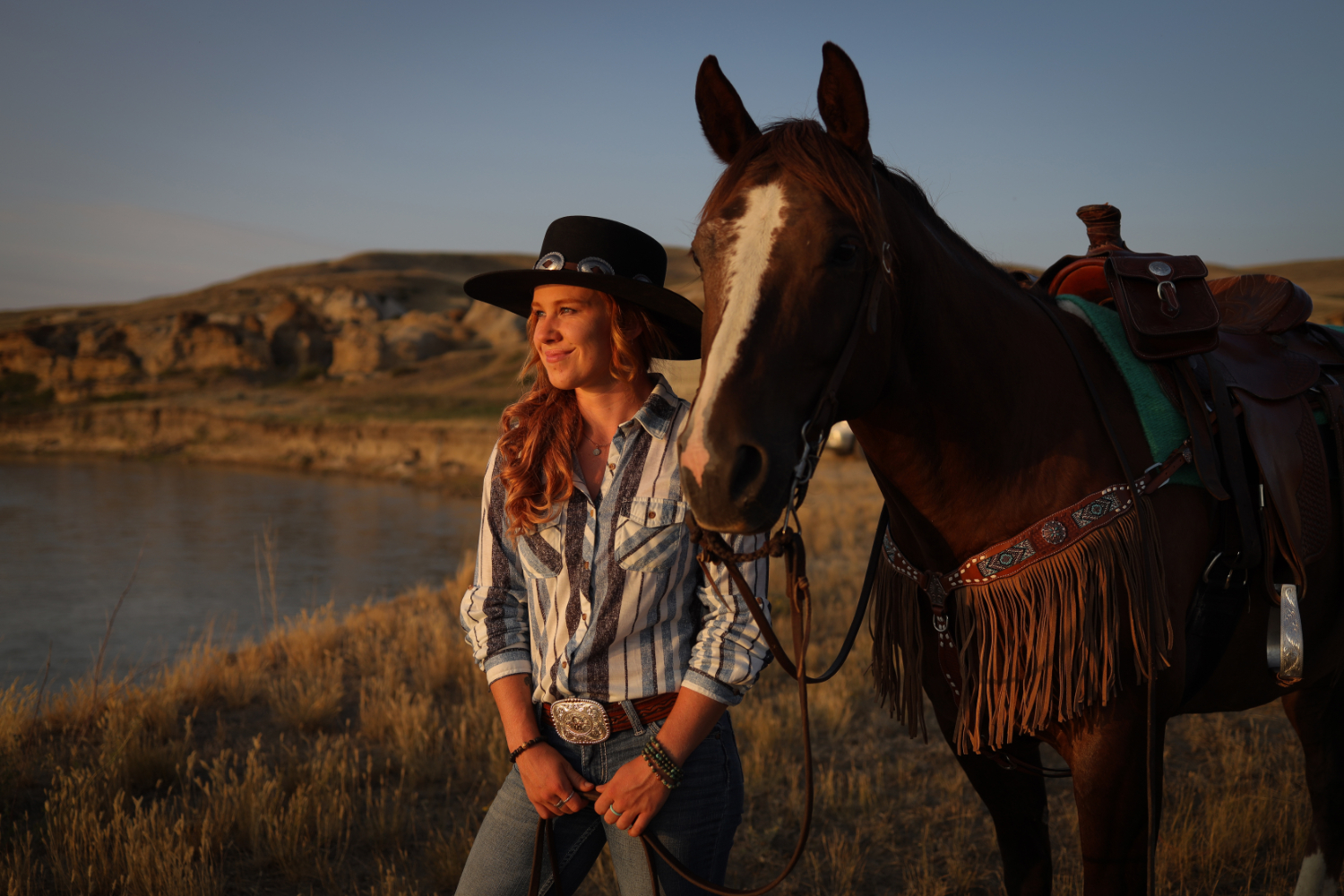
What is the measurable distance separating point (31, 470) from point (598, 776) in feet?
92.6

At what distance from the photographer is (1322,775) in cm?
295

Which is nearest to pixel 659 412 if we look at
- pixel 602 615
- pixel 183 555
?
pixel 602 615

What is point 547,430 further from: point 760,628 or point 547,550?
point 760,628

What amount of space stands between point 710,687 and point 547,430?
2.28ft

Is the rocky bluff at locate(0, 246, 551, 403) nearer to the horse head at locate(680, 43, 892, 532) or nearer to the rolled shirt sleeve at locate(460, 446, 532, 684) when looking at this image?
the rolled shirt sleeve at locate(460, 446, 532, 684)

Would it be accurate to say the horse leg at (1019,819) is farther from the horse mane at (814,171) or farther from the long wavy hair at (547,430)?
the horse mane at (814,171)

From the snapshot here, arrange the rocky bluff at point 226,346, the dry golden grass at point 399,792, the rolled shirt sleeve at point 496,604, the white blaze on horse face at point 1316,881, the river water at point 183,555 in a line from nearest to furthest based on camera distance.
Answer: the rolled shirt sleeve at point 496,604
the white blaze on horse face at point 1316,881
the dry golden grass at point 399,792
the river water at point 183,555
the rocky bluff at point 226,346

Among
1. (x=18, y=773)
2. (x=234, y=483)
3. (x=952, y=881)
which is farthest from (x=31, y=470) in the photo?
(x=952, y=881)

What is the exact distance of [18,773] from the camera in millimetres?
3471

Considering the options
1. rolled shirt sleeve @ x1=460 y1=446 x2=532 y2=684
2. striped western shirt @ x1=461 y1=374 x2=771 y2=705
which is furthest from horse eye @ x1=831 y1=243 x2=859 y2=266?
rolled shirt sleeve @ x1=460 y1=446 x2=532 y2=684

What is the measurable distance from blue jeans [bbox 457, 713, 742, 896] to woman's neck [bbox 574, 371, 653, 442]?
0.69 m

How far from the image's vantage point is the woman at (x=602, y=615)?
1.69 m

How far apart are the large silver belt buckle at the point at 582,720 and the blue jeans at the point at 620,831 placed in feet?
0.10

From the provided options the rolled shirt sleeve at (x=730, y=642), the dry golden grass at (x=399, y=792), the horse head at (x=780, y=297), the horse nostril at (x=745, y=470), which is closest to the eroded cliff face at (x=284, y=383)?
the dry golden grass at (x=399, y=792)
